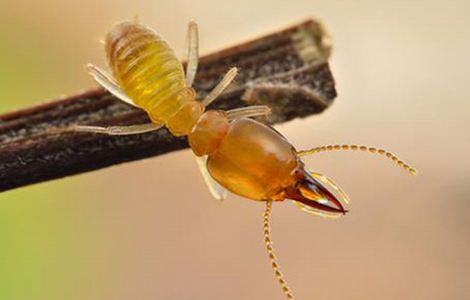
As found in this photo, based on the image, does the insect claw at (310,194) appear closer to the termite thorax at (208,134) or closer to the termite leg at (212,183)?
the termite thorax at (208,134)

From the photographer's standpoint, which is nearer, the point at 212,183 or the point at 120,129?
the point at 120,129

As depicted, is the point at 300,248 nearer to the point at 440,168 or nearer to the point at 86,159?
the point at 440,168

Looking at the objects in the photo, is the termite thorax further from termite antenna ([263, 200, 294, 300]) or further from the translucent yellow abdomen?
termite antenna ([263, 200, 294, 300])

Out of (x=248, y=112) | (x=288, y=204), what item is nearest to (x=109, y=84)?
(x=248, y=112)

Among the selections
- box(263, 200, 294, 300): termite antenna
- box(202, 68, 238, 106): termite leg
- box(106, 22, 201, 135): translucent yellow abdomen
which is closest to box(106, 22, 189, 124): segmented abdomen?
box(106, 22, 201, 135): translucent yellow abdomen

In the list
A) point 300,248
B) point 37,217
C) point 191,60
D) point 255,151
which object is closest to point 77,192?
point 37,217

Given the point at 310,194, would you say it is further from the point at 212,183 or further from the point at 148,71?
the point at 148,71
